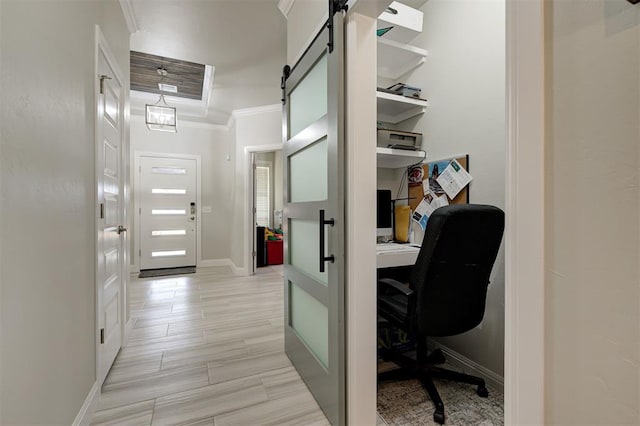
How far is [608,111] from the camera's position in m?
0.49

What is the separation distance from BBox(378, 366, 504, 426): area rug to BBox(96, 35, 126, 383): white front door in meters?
1.71

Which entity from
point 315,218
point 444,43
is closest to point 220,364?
point 315,218

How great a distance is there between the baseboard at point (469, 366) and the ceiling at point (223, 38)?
120 inches

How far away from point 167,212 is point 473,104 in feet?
16.2

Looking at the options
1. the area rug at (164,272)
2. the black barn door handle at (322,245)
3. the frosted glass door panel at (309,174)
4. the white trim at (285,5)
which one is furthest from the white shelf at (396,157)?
the area rug at (164,272)

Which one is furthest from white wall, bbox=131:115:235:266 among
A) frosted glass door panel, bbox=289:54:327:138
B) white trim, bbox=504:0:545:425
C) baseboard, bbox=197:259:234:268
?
white trim, bbox=504:0:545:425

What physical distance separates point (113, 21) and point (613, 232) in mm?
2867

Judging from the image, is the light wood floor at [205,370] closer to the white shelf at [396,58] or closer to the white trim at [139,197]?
the white trim at [139,197]

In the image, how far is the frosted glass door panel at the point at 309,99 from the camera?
5.32 feet

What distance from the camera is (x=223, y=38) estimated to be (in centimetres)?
281

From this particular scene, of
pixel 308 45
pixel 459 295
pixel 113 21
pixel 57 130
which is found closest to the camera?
pixel 57 130

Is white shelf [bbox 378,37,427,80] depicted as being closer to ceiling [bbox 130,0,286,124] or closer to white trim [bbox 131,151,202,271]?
ceiling [bbox 130,0,286,124]

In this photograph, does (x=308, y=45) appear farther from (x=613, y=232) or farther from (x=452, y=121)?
(x=613, y=232)

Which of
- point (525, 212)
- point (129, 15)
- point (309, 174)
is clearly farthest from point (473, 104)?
point (129, 15)
